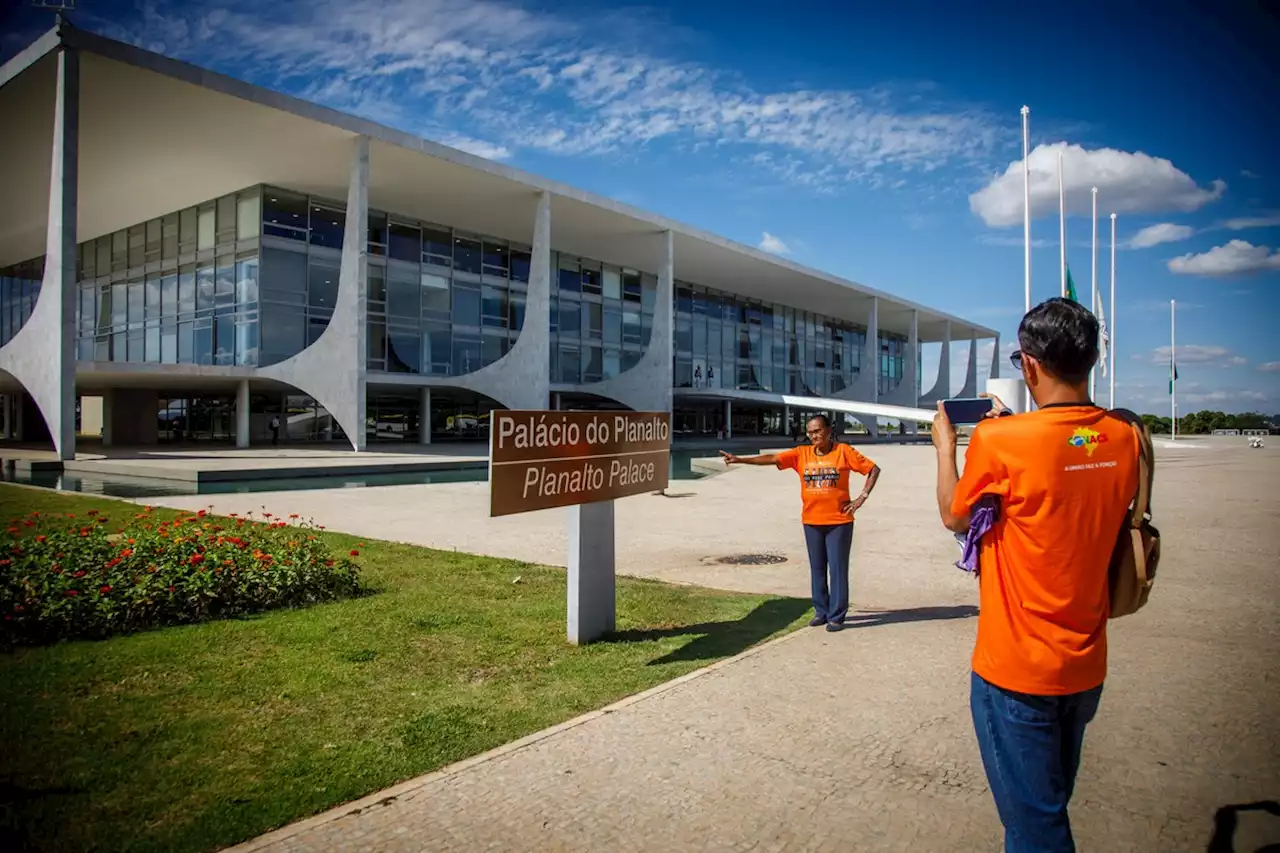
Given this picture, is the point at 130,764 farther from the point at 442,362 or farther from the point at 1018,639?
the point at 442,362

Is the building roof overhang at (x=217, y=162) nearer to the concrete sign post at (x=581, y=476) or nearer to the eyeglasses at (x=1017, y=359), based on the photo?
the concrete sign post at (x=581, y=476)

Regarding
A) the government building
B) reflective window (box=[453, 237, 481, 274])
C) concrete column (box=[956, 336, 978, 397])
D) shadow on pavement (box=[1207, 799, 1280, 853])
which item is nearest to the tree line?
concrete column (box=[956, 336, 978, 397])

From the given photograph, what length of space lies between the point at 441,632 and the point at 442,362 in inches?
1306

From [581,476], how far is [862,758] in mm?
2911

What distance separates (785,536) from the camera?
1171cm

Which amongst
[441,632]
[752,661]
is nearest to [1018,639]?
[752,661]

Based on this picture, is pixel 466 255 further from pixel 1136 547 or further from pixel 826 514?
pixel 1136 547

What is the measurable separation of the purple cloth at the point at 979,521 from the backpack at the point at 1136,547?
35 centimetres

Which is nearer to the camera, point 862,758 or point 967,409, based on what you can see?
point 967,409

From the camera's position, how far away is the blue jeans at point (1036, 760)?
218cm

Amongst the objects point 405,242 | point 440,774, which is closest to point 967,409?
point 440,774

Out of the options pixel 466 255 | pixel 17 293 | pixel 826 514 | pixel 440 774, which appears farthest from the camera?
pixel 17 293

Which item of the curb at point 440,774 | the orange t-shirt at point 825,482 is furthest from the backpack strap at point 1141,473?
the orange t-shirt at point 825,482

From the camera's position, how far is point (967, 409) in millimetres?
2621
